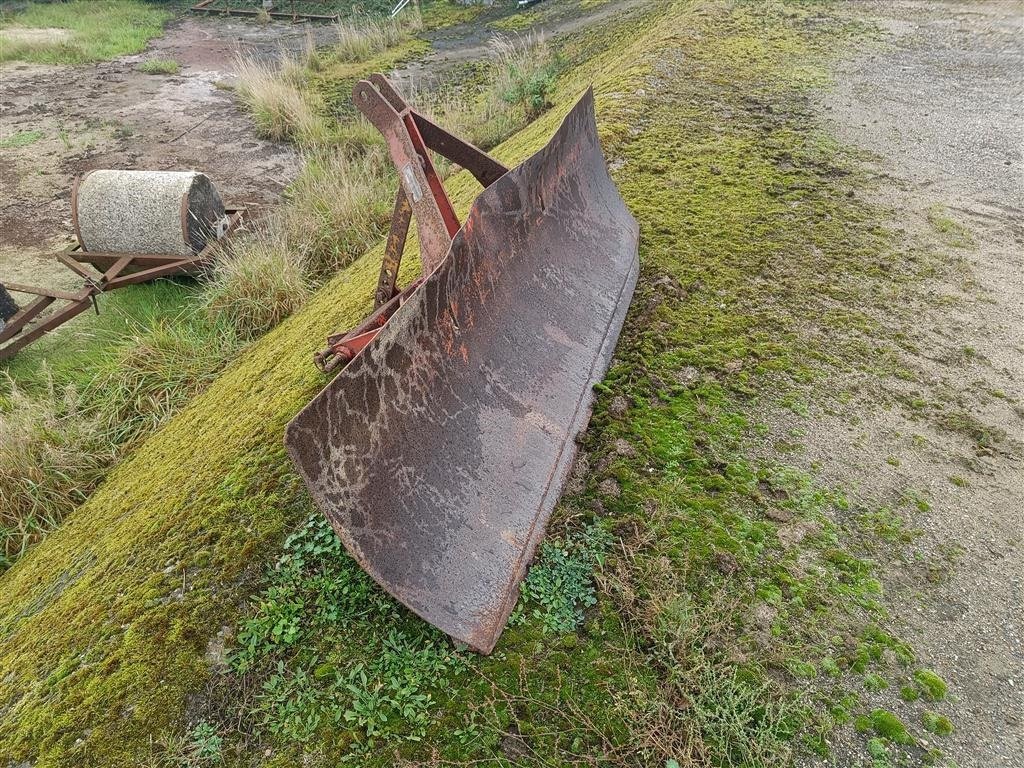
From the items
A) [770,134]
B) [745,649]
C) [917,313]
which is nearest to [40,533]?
[745,649]

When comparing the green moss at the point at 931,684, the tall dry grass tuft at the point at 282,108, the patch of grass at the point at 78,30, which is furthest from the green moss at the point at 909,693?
the patch of grass at the point at 78,30

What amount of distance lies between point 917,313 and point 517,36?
1075cm

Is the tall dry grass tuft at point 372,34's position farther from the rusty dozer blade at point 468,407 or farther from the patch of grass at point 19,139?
the rusty dozer blade at point 468,407

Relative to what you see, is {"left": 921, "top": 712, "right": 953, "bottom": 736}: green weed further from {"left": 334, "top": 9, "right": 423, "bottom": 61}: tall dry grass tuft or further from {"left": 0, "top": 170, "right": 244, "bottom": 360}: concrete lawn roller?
{"left": 334, "top": 9, "right": 423, "bottom": 61}: tall dry grass tuft

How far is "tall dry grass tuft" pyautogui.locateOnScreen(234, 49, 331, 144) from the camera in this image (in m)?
8.25

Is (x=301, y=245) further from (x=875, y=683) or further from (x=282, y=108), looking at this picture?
(x=875, y=683)

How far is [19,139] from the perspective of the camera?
341 inches

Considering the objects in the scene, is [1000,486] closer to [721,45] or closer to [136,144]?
[721,45]

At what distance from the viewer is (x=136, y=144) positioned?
8477 mm

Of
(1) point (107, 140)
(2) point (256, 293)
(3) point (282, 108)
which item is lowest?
(2) point (256, 293)

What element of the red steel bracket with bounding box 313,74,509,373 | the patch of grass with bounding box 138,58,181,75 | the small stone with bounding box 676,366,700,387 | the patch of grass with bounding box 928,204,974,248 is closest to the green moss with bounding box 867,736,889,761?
the small stone with bounding box 676,366,700,387

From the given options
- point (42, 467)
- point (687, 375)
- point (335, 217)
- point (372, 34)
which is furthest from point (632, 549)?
point (372, 34)

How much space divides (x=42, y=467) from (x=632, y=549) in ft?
11.3

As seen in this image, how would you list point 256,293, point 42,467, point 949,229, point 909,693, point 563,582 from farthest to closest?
point 256,293, point 949,229, point 42,467, point 563,582, point 909,693
